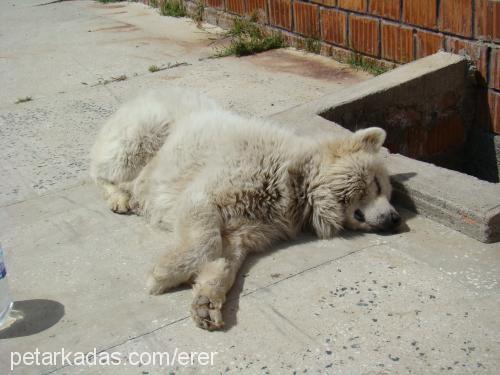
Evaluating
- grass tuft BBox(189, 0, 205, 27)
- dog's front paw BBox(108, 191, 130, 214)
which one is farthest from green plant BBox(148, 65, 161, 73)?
dog's front paw BBox(108, 191, 130, 214)

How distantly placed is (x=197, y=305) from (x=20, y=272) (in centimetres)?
123

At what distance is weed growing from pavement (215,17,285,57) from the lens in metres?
8.01

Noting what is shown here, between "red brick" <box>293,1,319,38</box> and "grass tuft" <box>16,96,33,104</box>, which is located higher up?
"red brick" <box>293,1,319,38</box>

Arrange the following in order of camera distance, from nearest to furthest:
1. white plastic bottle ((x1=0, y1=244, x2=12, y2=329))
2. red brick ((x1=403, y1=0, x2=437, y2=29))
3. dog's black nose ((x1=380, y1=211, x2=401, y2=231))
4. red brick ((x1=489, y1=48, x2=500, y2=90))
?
white plastic bottle ((x1=0, y1=244, x2=12, y2=329)), dog's black nose ((x1=380, y1=211, x2=401, y2=231)), red brick ((x1=489, y1=48, x2=500, y2=90)), red brick ((x1=403, y1=0, x2=437, y2=29))

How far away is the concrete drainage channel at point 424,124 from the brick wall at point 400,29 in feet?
0.56

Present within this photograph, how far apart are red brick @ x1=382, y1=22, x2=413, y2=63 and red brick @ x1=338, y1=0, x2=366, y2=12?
0.33 metres

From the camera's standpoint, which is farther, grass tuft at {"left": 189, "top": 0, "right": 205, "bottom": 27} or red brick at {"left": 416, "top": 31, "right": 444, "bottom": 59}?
grass tuft at {"left": 189, "top": 0, "right": 205, "bottom": 27}

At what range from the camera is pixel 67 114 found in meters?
6.64

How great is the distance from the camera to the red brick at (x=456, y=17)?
5.43 m

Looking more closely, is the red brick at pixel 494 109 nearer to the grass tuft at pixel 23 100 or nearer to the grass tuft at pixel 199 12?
the grass tuft at pixel 23 100

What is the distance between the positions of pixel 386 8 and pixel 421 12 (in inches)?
17.7

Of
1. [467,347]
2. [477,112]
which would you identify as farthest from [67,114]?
[467,347]

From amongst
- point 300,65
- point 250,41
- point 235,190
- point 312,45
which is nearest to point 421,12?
point 300,65

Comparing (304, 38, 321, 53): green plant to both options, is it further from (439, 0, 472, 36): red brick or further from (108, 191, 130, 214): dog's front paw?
(108, 191, 130, 214): dog's front paw
